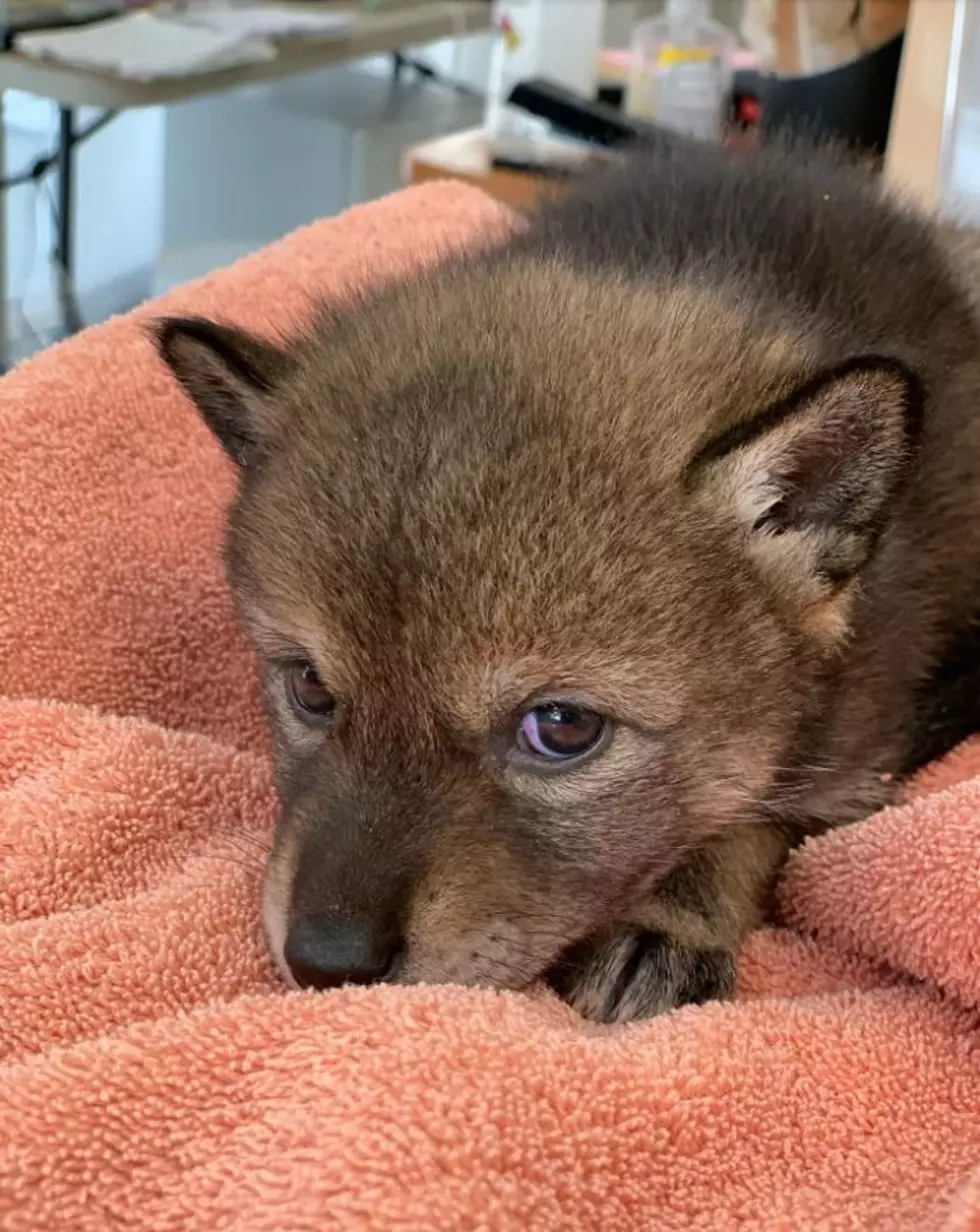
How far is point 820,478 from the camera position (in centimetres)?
143

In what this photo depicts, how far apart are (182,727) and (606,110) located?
2.53 m

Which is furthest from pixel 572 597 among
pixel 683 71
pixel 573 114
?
pixel 683 71

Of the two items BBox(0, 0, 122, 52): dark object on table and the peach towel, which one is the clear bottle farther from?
the peach towel

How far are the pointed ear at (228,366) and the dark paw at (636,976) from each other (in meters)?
0.69

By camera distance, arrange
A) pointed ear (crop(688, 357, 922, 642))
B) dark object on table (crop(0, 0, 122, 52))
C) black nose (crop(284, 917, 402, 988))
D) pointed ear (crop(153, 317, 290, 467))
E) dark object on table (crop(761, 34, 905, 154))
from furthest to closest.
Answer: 1. dark object on table (crop(0, 0, 122, 52))
2. dark object on table (crop(761, 34, 905, 154))
3. pointed ear (crop(153, 317, 290, 467))
4. pointed ear (crop(688, 357, 922, 642))
5. black nose (crop(284, 917, 402, 988))

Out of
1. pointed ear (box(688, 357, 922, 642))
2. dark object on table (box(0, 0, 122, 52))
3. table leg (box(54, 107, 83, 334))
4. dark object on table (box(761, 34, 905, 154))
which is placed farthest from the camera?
table leg (box(54, 107, 83, 334))

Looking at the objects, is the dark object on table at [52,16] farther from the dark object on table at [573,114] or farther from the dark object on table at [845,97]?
the dark object on table at [845,97]

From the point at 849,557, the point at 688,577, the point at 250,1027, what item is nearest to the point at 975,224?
the point at 849,557

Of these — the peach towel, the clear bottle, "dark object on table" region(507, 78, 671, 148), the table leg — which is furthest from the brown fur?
the table leg

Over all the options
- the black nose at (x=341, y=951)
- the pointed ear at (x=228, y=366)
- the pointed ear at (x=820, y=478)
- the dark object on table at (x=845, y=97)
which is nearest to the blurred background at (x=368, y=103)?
the dark object on table at (x=845, y=97)

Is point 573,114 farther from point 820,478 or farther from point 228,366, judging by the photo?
point 820,478

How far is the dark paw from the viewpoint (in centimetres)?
142

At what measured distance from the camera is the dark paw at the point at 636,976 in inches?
56.0

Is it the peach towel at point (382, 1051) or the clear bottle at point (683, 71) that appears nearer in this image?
the peach towel at point (382, 1051)
